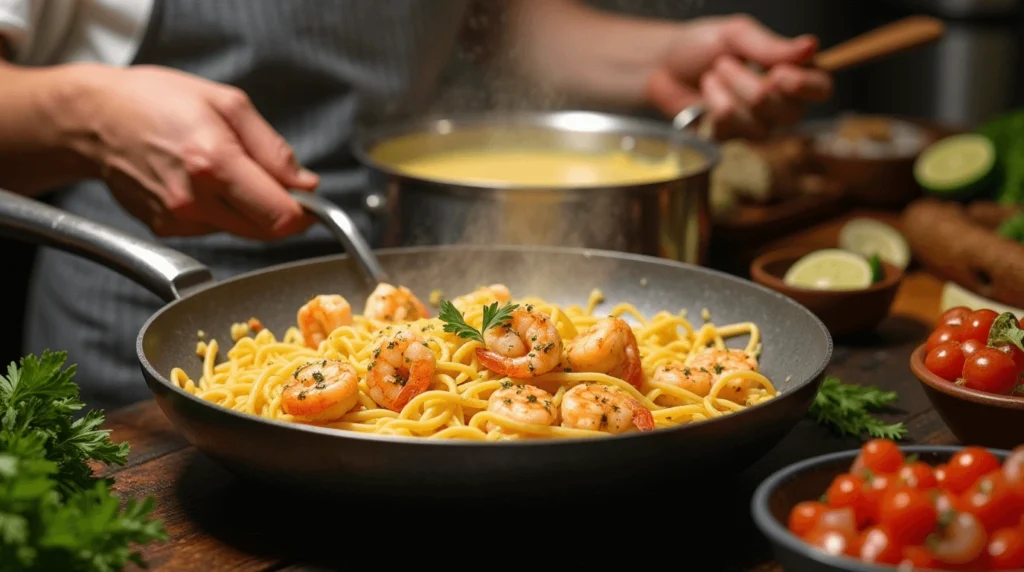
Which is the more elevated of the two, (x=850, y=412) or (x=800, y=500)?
(x=800, y=500)

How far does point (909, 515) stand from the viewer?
3.91 ft

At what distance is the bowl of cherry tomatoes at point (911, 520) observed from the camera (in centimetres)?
120

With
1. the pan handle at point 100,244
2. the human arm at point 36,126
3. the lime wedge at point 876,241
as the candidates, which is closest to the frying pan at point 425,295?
the pan handle at point 100,244

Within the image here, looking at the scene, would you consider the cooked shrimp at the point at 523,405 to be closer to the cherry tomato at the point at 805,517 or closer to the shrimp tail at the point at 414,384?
the shrimp tail at the point at 414,384

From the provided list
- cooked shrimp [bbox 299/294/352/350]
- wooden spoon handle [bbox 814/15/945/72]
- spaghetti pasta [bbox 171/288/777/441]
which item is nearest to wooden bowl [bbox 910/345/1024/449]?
spaghetti pasta [bbox 171/288/777/441]

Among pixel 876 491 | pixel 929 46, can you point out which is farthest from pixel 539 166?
pixel 929 46

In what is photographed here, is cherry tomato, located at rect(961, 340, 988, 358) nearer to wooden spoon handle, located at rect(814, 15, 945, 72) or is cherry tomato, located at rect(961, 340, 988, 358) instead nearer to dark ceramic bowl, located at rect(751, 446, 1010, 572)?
dark ceramic bowl, located at rect(751, 446, 1010, 572)

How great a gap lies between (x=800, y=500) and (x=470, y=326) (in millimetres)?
674

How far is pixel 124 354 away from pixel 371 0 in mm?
1203

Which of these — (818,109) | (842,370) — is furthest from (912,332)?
(818,109)

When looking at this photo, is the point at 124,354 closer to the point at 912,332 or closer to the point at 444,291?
the point at 444,291

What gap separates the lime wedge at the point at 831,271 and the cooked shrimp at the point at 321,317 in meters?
1.15

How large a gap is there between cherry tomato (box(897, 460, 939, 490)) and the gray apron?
1938mm

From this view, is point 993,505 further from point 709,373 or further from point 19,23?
point 19,23
